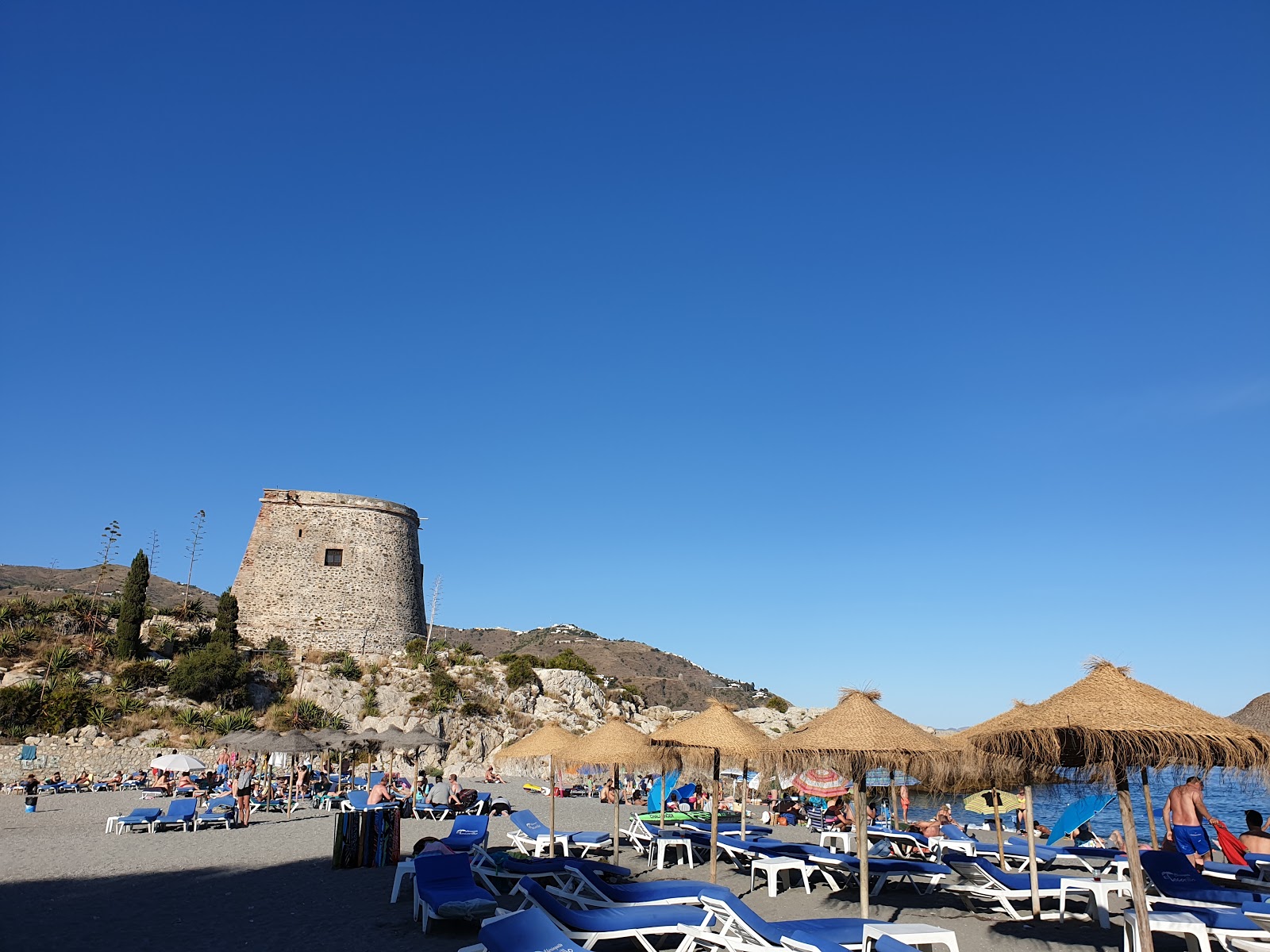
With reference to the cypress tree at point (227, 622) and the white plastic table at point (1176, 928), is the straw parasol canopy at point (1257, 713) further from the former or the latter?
the cypress tree at point (227, 622)

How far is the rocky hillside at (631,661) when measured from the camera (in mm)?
64750

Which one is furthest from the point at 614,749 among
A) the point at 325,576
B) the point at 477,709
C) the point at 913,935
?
the point at 325,576

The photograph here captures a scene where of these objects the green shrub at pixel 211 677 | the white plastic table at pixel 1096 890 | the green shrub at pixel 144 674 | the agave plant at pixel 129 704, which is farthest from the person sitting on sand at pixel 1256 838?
the green shrub at pixel 144 674

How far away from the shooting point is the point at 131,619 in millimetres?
30094

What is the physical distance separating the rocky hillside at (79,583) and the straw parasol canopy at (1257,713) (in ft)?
218

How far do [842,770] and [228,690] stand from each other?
28.4 meters

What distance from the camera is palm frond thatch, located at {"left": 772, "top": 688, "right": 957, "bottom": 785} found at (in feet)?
23.5

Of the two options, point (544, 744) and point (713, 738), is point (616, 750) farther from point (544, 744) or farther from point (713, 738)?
point (713, 738)

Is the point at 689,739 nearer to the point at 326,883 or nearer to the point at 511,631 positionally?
→ the point at 326,883

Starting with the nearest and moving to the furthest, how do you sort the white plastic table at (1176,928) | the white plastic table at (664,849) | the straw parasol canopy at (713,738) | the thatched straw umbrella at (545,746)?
1. the white plastic table at (1176,928)
2. the straw parasol canopy at (713,738)
3. the white plastic table at (664,849)
4. the thatched straw umbrella at (545,746)

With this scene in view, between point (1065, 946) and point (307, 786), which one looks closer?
point (1065, 946)

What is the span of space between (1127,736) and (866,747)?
2199mm

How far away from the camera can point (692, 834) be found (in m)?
12.1

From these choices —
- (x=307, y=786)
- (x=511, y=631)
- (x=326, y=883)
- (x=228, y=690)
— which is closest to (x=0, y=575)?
(x=511, y=631)
